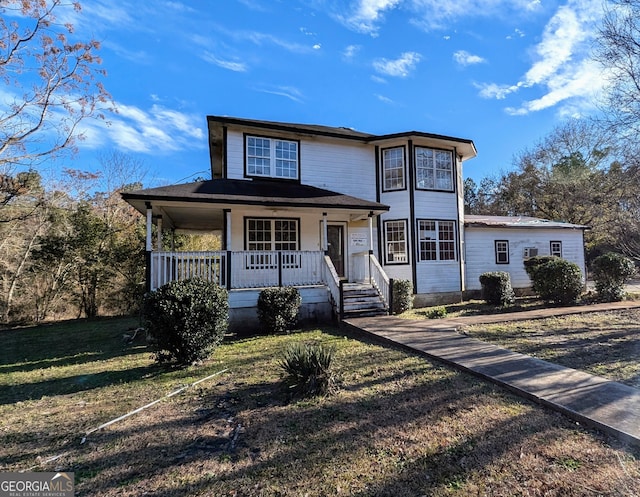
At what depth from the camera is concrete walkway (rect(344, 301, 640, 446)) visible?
364 cm

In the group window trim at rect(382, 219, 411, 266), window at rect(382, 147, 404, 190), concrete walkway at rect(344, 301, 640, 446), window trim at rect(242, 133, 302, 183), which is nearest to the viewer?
concrete walkway at rect(344, 301, 640, 446)

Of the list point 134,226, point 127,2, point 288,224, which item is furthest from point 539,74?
point 134,226

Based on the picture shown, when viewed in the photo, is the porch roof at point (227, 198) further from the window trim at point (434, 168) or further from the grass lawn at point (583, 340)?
the grass lawn at point (583, 340)

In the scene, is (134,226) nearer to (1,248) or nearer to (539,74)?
(1,248)

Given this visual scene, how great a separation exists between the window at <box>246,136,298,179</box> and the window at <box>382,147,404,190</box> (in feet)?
12.4

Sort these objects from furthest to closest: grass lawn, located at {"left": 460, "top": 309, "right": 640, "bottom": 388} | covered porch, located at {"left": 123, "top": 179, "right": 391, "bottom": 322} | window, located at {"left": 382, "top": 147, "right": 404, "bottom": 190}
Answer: window, located at {"left": 382, "top": 147, "right": 404, "bottom": 190}
covered porch, located at {"left": 123, "top": 179, "right": 391, "bottom": 322}
grass lawn, located at {"left": 460, "top": 309, "right": 640, "bottom": 388}

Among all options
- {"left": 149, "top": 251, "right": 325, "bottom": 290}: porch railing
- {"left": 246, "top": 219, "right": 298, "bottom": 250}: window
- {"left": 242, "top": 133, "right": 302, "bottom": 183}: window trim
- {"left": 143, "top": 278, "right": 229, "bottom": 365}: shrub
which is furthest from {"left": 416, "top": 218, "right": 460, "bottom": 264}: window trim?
{"left": 143, "top": 278, "right": 229, "bottom": 365}: shrub

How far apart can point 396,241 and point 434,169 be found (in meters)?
3.41

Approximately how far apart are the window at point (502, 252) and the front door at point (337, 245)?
26.4 ft

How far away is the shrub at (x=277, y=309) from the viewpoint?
354 inches

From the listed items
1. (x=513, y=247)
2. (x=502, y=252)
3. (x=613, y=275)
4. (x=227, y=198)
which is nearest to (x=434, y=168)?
(x=502, y=252)

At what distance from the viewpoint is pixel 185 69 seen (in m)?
12.9

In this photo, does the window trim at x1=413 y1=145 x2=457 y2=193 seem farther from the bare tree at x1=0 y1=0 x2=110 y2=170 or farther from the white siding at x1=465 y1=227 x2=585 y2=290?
the bare tree at x1=0 y1=0 x2=110 y2=170

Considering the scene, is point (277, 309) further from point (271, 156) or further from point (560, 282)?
point (560, 282)
